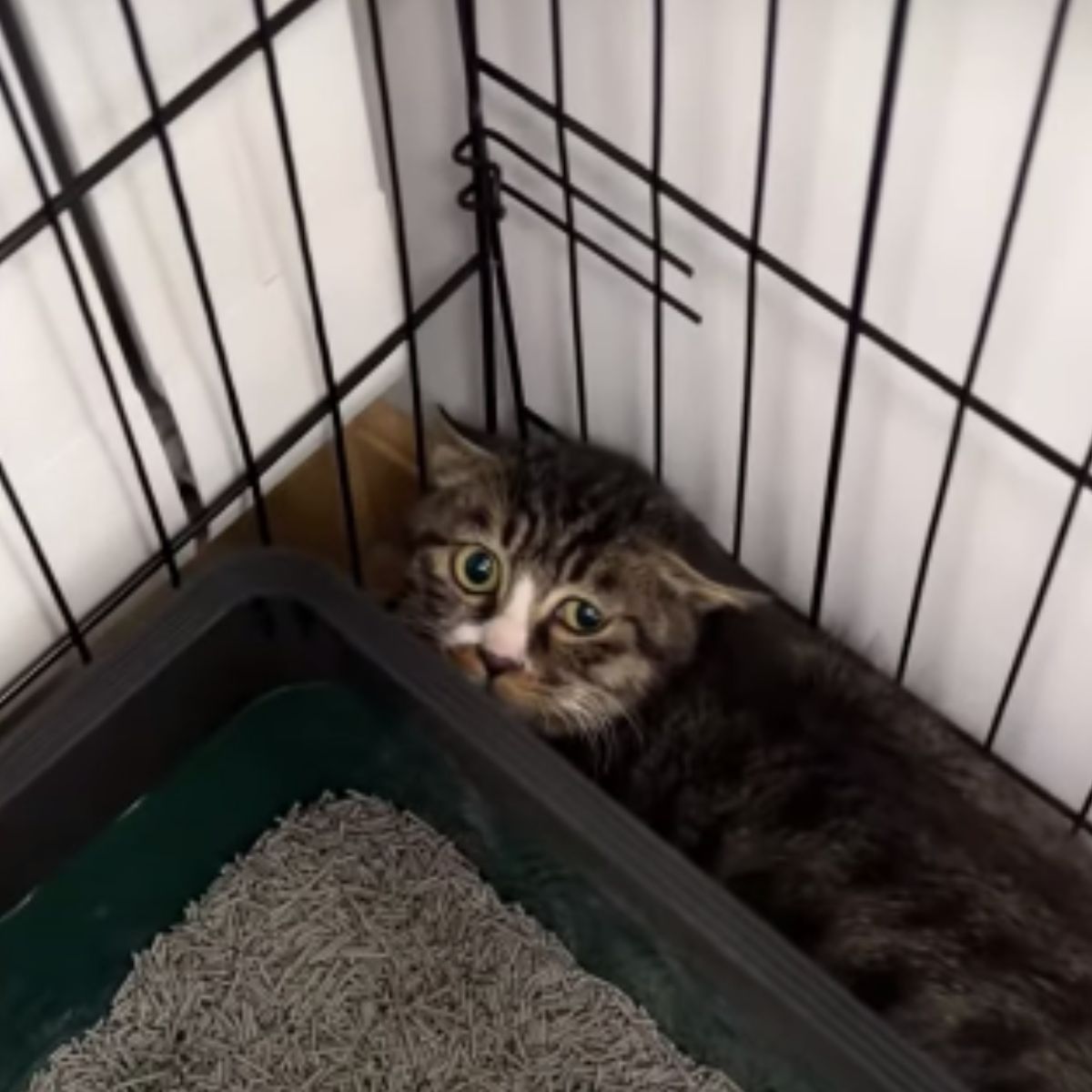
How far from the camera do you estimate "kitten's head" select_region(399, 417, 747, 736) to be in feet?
3.98

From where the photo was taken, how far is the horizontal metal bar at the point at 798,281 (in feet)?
3.37

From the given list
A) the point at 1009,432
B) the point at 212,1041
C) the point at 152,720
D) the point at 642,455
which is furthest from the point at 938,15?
the point at 212,1041

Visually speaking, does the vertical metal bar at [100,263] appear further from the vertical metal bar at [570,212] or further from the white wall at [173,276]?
the vertical metal bar at [570,212]

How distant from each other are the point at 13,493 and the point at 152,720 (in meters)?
0.22

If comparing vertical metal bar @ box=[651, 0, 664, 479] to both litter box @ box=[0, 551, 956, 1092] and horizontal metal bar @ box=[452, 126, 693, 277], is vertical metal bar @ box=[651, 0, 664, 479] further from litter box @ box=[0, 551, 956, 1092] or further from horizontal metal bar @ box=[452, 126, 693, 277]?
litter box @ box=[0, 551, 956, 1092]

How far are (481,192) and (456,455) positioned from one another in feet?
0.58

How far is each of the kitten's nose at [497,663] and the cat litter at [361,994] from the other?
22 cm

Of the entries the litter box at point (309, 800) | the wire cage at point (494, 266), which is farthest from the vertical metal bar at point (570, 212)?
the litter box at point (309, 800)

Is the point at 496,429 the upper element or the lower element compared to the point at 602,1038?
upper

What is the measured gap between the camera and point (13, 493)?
107 cm

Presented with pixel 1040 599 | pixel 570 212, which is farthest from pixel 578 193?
pixel 1040 599

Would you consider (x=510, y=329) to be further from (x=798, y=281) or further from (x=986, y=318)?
(x=986, y=318)

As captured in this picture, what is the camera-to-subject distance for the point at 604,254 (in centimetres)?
118

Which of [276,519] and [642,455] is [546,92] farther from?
[276,519]
